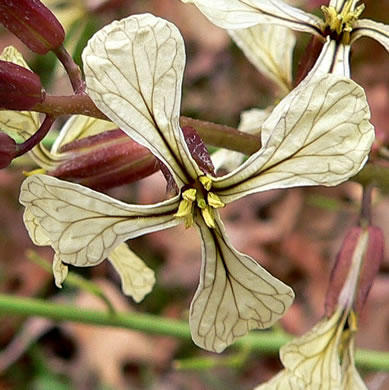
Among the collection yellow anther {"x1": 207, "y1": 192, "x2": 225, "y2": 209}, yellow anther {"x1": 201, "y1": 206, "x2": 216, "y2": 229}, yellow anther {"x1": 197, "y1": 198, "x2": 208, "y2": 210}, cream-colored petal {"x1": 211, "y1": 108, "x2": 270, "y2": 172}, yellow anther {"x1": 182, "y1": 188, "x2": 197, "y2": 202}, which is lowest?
cream-colored petal {"x1": 211, "y1": 108, "x2": 270, "y2": 172}

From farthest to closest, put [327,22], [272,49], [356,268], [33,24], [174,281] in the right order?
[174,281] → [272,49] → [356,268] → [327,22] → [33,24]

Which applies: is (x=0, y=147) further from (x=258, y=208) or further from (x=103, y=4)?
(x=258, y=208)

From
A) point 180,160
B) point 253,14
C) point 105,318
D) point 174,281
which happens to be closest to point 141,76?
point 180,160

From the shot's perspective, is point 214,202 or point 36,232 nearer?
point 214,202

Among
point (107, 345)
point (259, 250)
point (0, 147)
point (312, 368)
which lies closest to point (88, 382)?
point (107, 345)

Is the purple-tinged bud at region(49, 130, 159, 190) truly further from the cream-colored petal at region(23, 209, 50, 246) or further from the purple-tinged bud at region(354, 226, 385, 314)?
the purple-tinged bud at region(354, 226, 385, 314)

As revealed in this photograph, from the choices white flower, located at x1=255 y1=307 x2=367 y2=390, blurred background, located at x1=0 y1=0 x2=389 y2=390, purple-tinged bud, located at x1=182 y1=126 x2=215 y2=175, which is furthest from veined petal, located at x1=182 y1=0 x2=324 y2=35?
blurred background, located at x1=0 y1=0 x2=389 y2=390

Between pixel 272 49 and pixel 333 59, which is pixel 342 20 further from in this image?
pixel 272 49
